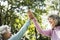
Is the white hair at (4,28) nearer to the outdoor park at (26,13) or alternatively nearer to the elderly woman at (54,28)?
the outdoor park at (26,13)

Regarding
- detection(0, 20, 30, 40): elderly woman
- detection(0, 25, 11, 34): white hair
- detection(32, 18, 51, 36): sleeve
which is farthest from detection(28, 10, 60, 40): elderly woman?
detection(0, 25, 11, 34): white hair

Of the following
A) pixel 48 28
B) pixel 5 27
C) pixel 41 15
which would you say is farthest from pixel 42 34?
pixel 5 27

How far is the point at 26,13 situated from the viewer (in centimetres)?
166

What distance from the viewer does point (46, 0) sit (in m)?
Result: 1.71

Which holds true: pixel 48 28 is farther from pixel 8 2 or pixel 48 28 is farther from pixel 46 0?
pixel 8 2

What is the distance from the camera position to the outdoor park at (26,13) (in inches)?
64.8

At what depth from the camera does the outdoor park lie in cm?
165

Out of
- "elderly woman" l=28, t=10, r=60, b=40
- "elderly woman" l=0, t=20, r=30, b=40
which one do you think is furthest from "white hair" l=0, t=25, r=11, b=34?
"elderly woman" l=28, t=10, r=60, b=40

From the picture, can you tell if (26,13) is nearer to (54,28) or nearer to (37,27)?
(37,27)

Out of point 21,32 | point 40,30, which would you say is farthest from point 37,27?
point 21,32

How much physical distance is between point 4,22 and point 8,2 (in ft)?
0.61

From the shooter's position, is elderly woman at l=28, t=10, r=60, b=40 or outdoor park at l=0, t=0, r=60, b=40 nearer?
elderly woman at l=28, t=10, r=60, b=40

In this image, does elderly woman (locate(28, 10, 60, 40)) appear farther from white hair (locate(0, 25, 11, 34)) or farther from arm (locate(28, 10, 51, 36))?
white hair (locate(0, 25, 11, 34))

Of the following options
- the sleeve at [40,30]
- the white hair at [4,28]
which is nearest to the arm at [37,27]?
the sleeve at [40,30]
